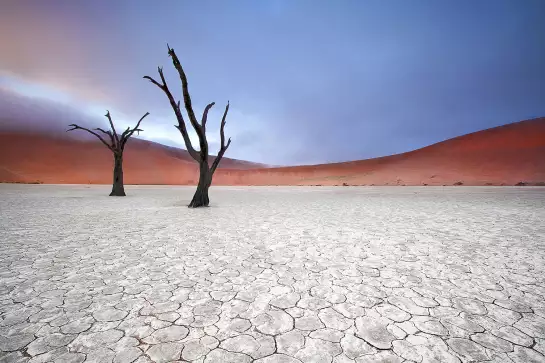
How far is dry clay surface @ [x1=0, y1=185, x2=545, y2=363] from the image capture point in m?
1.84

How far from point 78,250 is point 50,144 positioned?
61.3 meters

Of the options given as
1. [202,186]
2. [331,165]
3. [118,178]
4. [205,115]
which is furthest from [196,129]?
[331,165]

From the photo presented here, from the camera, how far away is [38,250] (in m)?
4.25

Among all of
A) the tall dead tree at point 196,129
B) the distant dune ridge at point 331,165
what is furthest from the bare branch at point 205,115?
the distant dune ridge at point 331,165

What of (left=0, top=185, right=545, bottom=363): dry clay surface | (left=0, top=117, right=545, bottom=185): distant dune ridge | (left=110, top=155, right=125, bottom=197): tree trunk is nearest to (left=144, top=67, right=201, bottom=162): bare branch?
(left=0, top=185, right=545, bottom=363): dry clay surface

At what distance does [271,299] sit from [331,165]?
5558 centimetres

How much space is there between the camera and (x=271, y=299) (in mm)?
2600

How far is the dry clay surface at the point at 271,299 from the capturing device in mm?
1836

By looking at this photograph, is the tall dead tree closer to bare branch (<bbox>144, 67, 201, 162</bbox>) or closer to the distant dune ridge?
bare branch (<bbox>144, 67, 201, 162</bbox>)

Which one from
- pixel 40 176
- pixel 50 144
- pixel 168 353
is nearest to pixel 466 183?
pixel 168 353

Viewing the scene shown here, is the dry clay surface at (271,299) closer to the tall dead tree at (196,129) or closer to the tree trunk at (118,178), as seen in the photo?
the tall dead tree at (196,129)

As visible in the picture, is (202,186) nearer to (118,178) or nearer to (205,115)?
(205,115)

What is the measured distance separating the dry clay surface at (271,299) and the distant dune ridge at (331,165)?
117 feet

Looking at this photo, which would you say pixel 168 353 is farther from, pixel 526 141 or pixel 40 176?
pixel 526 141
